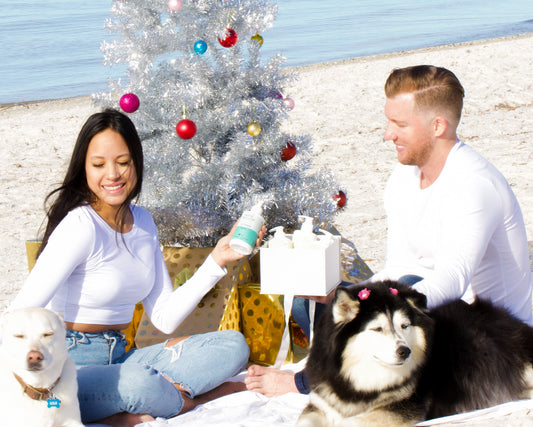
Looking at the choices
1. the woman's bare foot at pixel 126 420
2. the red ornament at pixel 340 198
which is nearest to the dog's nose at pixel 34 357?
the woman's bare foot at pixel 126 420

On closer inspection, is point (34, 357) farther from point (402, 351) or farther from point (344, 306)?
point (402, 351)

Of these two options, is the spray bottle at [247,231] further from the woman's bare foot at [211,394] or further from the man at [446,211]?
the woman's bare foot at [211,394]

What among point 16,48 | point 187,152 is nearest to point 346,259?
point 187,152

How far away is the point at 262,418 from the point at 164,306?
745 millimetres

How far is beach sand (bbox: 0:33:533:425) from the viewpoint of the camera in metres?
6.48

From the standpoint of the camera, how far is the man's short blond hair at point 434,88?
118 inches

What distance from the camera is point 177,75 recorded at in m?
4.19

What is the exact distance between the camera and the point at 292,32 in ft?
79.3

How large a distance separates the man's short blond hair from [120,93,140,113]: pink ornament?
1.59 meters

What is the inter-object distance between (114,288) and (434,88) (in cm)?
175

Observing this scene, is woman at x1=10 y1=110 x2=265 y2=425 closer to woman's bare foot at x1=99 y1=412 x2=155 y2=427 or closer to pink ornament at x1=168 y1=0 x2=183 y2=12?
woman's bare foot at x1=99 y1=412 x2=155 y2=427

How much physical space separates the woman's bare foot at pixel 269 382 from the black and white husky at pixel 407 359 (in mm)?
591

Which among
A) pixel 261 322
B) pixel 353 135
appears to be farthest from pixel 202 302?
pixel 353 135

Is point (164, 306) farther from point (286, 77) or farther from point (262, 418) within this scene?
point (286, 77)
